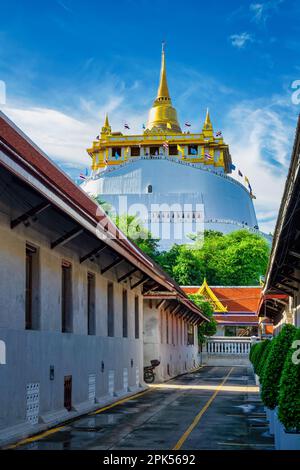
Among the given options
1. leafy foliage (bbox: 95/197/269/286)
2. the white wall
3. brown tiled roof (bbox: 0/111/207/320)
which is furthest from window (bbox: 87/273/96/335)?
leafy foliage (bbox: 95/197/269/286)

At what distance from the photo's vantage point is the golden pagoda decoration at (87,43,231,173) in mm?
124625

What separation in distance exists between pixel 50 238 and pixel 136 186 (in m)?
108

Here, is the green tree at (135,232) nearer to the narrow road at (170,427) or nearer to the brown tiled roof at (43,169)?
the brown tiled roof at (43,169)

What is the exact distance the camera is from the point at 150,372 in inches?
1250

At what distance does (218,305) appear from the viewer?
6253 centimetres

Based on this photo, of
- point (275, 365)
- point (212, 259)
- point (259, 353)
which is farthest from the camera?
point (212, 259)

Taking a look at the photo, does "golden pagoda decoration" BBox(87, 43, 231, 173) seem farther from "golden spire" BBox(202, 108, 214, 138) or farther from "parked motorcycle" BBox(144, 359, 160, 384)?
"parked motorcycle" BBox(144, 359, 160, 384)

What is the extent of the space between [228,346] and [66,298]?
39.9 metres

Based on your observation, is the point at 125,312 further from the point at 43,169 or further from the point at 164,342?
the point at 164,342

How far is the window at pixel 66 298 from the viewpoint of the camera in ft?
55.4

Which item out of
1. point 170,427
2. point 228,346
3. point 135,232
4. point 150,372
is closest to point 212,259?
point 135,232

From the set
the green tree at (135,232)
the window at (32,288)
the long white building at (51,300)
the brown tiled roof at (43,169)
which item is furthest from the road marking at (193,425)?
the green tree at (135,232)
